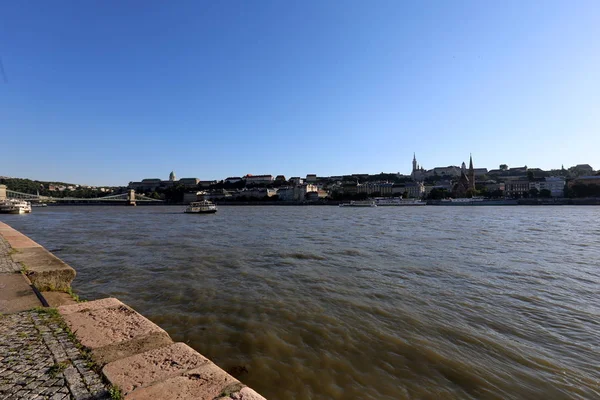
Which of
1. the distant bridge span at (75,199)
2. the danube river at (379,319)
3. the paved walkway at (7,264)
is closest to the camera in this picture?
the danube river at (379,319)

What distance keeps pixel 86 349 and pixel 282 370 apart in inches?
74.6

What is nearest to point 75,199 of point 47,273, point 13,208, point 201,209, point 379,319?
point 13,208

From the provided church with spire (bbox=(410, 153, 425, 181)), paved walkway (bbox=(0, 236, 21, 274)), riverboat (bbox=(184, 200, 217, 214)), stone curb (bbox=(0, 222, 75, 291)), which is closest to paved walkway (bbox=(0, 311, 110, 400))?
stone curb (bbox=(0, 222, 75, 291))

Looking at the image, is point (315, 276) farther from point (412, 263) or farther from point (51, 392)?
point (51, 392)

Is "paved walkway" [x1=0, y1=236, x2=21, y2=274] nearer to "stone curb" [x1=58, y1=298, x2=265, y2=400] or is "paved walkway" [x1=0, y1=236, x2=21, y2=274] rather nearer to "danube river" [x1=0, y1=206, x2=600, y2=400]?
"danube river" [x1=0, y1=206, x2=600, y2=400]

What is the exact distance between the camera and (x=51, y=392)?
1.92 m

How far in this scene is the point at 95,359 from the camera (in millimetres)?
2324

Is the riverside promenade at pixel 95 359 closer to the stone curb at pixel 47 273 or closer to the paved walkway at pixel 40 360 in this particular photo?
the paved walkway at pixel 40 360

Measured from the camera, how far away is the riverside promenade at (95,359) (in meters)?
1.96

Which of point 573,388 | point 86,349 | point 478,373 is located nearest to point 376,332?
point 478,373

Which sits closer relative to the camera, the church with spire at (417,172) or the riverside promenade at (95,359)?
the riverside promenade at (95,359)

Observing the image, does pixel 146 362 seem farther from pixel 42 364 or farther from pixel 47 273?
pixel 47 273

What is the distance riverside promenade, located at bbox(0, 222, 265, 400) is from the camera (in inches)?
77.2

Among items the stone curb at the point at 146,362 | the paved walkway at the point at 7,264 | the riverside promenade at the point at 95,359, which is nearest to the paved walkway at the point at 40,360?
the riverside promenade at the point at 95,359
